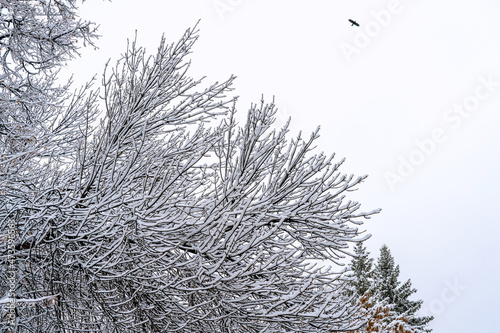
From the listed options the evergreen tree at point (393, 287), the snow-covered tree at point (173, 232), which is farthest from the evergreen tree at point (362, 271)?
the snow-covered tree at point (173, 232)

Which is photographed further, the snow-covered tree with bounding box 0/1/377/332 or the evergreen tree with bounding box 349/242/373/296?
the evergreen tree with bounding box 349/242/373/296

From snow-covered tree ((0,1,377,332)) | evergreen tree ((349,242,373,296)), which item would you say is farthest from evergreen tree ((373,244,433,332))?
snow-covered tree ((0,1,377,332))

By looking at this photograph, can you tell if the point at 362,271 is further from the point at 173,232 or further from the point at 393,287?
the point at 173,232

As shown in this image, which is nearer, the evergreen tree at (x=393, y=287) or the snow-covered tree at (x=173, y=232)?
the snow-covered tree at (x=173, y=232)

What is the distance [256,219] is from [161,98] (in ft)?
5.90

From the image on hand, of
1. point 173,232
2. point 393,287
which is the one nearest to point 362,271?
point 393,287

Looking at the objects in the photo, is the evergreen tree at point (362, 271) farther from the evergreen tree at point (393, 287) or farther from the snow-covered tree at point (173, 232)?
the snow-covered tree at point (173, 232)

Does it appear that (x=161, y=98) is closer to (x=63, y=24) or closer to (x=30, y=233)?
(x=30, y=233)

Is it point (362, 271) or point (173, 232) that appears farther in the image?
point (362, 271)

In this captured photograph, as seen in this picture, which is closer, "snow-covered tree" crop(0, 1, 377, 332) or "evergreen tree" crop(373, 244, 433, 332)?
"snow-covered tree" crop(0, 1, 377, 332)

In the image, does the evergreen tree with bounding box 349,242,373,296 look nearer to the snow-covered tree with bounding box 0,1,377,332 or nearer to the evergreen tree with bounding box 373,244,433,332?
the evergreen tree with bounding box 373,244,433,332

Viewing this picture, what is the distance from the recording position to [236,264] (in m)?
3.75

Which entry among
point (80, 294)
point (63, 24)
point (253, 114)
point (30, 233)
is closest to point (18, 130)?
point (63, 24)

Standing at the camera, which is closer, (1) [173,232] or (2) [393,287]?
(1) [173,232]
